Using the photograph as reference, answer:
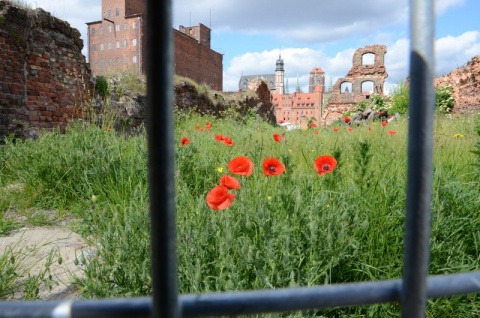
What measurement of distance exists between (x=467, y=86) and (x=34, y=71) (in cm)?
1311

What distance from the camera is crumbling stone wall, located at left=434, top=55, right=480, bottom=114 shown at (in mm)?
12930

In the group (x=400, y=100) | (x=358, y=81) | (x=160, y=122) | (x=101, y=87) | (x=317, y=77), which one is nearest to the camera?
(x=160, y=122)

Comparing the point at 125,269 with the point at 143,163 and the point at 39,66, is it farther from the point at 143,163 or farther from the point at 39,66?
the point at 39,66

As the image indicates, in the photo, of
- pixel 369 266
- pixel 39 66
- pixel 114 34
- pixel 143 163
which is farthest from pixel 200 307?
pixel 114 34

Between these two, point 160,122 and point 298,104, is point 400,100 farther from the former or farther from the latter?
point 298,104

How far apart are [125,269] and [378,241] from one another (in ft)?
3.06

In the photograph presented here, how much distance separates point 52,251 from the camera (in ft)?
5.34

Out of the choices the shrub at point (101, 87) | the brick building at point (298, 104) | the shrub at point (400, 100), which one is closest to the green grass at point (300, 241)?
the shrub at point (101, 87)

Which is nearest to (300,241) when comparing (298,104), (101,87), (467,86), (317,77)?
(101,87)

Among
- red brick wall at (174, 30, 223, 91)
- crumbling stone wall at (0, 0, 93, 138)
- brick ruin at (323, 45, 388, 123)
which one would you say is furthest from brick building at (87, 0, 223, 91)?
crumbling stone wall at (0, 0, 93, 138)

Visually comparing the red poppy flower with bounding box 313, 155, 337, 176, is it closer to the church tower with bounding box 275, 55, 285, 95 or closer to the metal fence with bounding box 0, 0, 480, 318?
the metal fence with bounding box 0, 0, 480, 318

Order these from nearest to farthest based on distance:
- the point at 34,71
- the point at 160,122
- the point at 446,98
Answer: the point at 160,122, the point at 34,71, the point at 446,98

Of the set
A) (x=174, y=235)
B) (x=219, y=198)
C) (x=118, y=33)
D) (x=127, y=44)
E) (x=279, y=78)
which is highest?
(x=279, y=78)

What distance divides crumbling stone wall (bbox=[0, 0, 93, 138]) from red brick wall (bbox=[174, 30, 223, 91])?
19000mm
